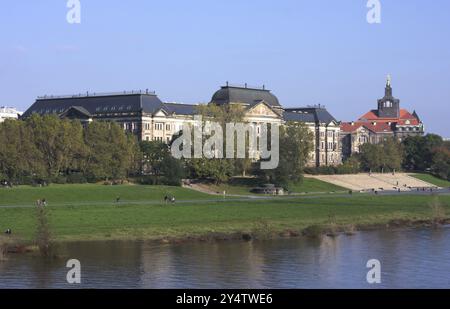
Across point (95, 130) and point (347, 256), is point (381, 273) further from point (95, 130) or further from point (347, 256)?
point (95, 130)

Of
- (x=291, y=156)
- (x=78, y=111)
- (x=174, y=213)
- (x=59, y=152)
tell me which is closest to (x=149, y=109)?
(x=78, y=111)

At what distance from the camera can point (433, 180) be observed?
13962 cm

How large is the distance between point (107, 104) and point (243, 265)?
84729mm

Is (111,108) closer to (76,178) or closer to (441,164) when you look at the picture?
(76,178)

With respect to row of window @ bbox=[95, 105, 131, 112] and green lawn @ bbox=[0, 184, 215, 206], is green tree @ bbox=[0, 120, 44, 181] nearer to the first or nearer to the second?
green lawn @ bbox=[0, 184, 215, 206]

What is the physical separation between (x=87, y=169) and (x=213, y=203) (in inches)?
909

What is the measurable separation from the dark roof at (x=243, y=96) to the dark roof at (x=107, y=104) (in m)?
10.2

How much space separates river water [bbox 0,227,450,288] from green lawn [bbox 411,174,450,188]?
250ft

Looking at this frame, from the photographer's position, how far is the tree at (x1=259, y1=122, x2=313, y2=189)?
338 feet

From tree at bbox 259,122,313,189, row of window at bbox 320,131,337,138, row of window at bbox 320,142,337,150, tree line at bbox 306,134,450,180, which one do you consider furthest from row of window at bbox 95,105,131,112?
row of window at bbox 320,142,337,150
